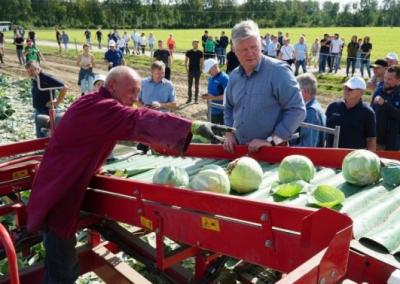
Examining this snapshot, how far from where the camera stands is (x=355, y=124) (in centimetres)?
571

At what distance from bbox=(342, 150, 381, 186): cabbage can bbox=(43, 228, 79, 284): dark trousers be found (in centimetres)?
225

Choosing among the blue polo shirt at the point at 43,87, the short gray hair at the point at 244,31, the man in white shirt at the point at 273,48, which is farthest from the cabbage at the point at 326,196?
the man in white shirt at the point at 273,48

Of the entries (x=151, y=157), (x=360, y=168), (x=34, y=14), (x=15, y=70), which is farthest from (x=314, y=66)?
(x=34, y=14)

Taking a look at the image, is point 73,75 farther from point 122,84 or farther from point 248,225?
point 248,225

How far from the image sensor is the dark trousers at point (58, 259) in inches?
137

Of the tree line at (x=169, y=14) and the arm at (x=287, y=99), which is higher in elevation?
the tree line at (x=169, y=14)

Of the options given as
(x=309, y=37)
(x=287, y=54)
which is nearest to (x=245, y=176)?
(x=287, y=54)

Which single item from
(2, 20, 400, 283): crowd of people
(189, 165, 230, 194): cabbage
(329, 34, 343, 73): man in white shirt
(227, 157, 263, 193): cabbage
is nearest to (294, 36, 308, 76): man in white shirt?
(329, 34, 343, 73): man in white shirt

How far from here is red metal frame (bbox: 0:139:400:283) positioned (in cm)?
210

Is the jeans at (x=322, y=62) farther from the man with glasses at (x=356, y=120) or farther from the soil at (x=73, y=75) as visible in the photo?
the man with glasses at (x=356, y=120)

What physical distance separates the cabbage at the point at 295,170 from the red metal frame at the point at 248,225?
1.78 ft

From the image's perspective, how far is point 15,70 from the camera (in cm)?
2702

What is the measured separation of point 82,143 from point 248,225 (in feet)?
4.48

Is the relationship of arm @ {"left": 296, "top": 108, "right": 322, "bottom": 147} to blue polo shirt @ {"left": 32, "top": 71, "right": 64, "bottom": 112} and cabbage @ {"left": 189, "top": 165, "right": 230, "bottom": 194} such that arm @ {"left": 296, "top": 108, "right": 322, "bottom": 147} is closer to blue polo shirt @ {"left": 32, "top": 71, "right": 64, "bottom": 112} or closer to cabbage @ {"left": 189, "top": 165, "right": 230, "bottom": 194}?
cabbage @ {"left": 189, "top": 165, "right": 230, "bottom": 194}
